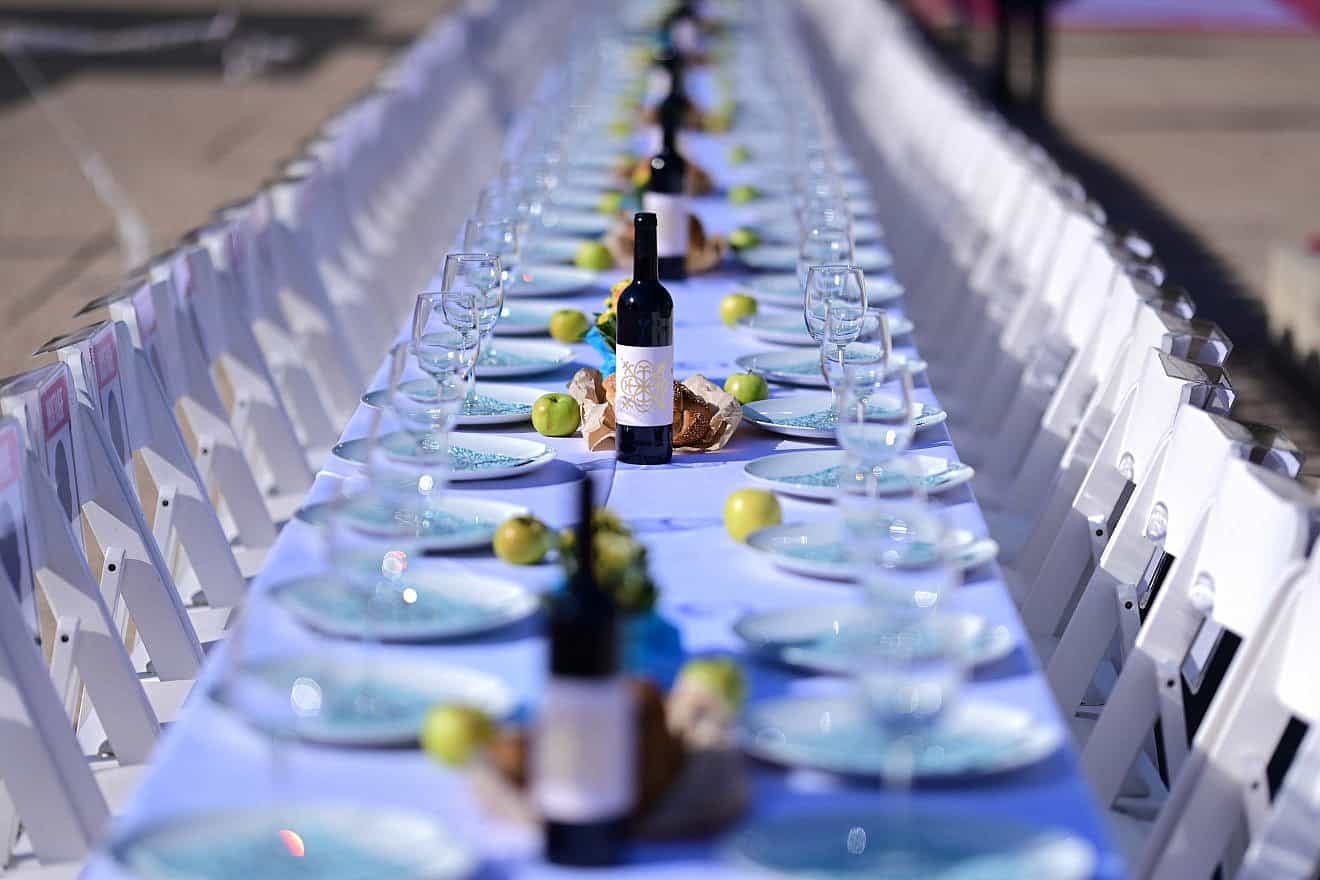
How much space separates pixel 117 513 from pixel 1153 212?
8289 mm

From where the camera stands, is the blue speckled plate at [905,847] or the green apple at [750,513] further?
the green apple at [750,513]

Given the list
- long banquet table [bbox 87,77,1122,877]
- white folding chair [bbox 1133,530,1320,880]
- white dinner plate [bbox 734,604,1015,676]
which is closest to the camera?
long banquet table [bbox 87,77,1122,877]

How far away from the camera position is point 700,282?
14.9 feet

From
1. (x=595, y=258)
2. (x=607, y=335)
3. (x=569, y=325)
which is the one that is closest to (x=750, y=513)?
(x=607, y=335)

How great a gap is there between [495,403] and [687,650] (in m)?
1.20

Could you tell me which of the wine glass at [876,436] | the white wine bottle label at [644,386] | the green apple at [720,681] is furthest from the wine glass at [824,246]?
the green apple at [720,681]

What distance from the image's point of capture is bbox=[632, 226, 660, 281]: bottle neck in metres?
2.80

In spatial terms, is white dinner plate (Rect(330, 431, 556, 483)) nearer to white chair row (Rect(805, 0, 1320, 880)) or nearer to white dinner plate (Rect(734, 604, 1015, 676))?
white dinner plate (Rect(734, 604, 1015, 676))

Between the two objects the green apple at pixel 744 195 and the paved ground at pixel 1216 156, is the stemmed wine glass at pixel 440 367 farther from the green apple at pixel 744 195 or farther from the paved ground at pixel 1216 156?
the green apple at pixel 744 195

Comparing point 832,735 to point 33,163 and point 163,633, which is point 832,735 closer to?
point 163,633

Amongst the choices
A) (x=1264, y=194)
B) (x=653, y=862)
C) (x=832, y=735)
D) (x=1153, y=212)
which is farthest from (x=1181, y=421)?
(x=1264, y=194)

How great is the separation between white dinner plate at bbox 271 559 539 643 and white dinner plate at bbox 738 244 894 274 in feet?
7.61

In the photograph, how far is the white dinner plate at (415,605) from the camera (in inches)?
88.0

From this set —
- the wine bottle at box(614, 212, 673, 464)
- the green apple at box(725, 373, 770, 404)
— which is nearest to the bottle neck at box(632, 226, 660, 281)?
the wine bottle at box(614, 212, 673, 464)
